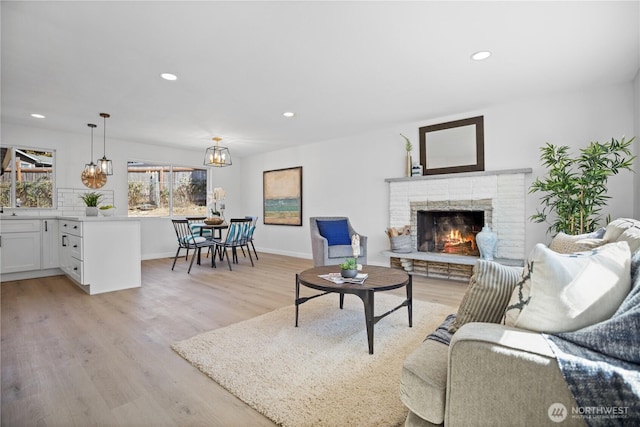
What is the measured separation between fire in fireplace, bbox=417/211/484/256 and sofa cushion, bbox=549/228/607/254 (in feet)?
Result: 7.89

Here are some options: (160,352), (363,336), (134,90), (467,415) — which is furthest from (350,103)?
(467,415)

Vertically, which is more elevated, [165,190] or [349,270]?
[165,190]

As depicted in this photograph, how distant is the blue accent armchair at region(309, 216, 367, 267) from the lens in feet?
13.9

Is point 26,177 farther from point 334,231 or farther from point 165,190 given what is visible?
point 334,231

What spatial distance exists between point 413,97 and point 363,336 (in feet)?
9.51

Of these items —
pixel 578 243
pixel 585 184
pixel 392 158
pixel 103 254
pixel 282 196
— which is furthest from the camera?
pixel 282 196

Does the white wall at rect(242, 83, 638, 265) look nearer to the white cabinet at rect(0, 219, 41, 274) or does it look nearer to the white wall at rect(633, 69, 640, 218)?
the white wall at rect(633, 69, 640, 218)

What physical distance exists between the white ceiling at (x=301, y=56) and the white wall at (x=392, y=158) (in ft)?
0.86

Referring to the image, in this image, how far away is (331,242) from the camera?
177 inches

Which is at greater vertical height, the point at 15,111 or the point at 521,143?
the point at 15,111

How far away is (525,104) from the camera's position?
3.97 metres

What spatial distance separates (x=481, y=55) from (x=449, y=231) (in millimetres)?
2635

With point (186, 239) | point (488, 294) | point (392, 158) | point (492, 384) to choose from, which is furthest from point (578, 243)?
point (186, 239)

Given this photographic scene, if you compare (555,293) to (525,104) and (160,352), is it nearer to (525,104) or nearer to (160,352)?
(160,352)
